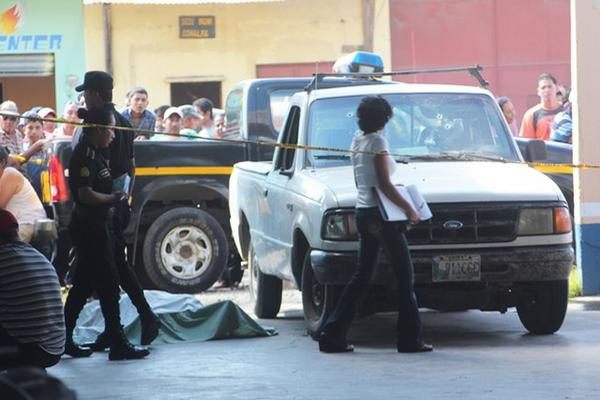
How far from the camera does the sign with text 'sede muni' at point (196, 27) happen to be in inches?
1077

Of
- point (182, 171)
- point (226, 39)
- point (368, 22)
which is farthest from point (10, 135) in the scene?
point (368, 22)

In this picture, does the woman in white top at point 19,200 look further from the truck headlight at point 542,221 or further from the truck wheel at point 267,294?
the truck headlight at point 542,221

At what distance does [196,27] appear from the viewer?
89.8 ft

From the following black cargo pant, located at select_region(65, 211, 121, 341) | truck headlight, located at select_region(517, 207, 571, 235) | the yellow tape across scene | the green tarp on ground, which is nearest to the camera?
black cargo pant, located at select_region(65, 211, 121, 341)

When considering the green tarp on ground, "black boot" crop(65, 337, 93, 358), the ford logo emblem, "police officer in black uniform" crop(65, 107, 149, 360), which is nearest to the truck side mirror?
the ford logo emblem

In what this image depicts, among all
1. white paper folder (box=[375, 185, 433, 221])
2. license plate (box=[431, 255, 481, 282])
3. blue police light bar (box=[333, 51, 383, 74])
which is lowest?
license plate (box=[431, 255, 481, 282])

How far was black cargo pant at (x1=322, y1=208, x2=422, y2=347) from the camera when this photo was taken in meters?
10.3

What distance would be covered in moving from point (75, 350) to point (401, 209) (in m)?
2.46

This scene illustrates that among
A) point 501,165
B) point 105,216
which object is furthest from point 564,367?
point 105,216

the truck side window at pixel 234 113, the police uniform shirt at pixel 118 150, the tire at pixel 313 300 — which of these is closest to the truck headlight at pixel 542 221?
the tire at pixel 313 300

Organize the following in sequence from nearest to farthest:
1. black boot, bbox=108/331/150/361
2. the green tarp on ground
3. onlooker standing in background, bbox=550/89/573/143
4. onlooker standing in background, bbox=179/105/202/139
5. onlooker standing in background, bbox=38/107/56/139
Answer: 1. black boot, bbox=108/331/150/361
2. the green tarp on ground
3. onlooker standing in background, bbox=550/89/573/143
4. onlooker standing in background, bbox=179/105/202/139
5. onlooker standing in background, bbox=38/107/56/139

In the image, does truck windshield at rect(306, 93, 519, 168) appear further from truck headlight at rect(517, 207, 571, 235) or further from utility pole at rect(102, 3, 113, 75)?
utility pole at rect(102, 3, 113, 75)

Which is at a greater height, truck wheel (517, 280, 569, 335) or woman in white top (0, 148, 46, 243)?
woman in white top (0, 148, 46, 243)

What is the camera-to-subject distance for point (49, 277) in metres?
8.24
